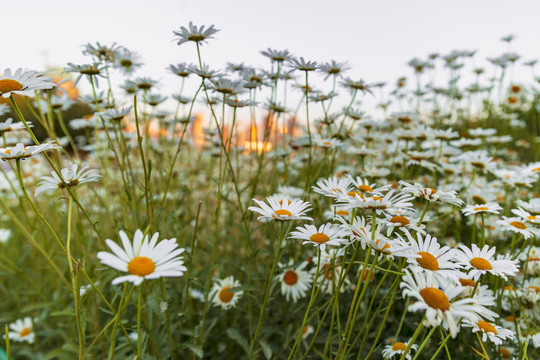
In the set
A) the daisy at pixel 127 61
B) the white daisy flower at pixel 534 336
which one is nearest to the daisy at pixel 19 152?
the daisy at pixel 127 61

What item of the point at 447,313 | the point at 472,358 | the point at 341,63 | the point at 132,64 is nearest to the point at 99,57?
the point at 132,64

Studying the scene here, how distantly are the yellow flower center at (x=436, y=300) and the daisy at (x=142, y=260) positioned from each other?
44cm

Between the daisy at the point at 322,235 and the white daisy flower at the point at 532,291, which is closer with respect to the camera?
the daisy at the point at 322,235

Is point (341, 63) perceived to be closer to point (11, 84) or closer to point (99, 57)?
point (99, 57)

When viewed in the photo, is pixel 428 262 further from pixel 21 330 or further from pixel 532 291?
pixel 21 330

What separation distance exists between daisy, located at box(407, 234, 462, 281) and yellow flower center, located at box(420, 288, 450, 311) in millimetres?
58

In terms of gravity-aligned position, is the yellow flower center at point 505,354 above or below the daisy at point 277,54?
below

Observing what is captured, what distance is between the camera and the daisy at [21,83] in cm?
80

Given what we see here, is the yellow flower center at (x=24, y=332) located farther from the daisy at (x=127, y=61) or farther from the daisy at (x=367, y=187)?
the daisy at (x=367, y=187)

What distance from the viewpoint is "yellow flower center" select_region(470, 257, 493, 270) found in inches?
33.3

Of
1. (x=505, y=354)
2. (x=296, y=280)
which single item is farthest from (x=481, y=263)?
(x=296, y=280)

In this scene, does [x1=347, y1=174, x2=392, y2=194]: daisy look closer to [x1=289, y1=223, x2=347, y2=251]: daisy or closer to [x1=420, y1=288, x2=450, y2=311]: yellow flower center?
[x1=289, y1=223, x2=347, y2=251]: daisy

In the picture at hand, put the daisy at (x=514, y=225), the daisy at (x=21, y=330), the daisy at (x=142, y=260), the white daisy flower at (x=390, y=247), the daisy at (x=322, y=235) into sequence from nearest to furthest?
the daisy at (x=142, y=260) → the white daisy flower at (x=390, y=247) → the daisy at (x=322, y=235) → the daisy at (x=514, y=225) → the daisy at (x=21, y=330)

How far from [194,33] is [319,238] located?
81cm
